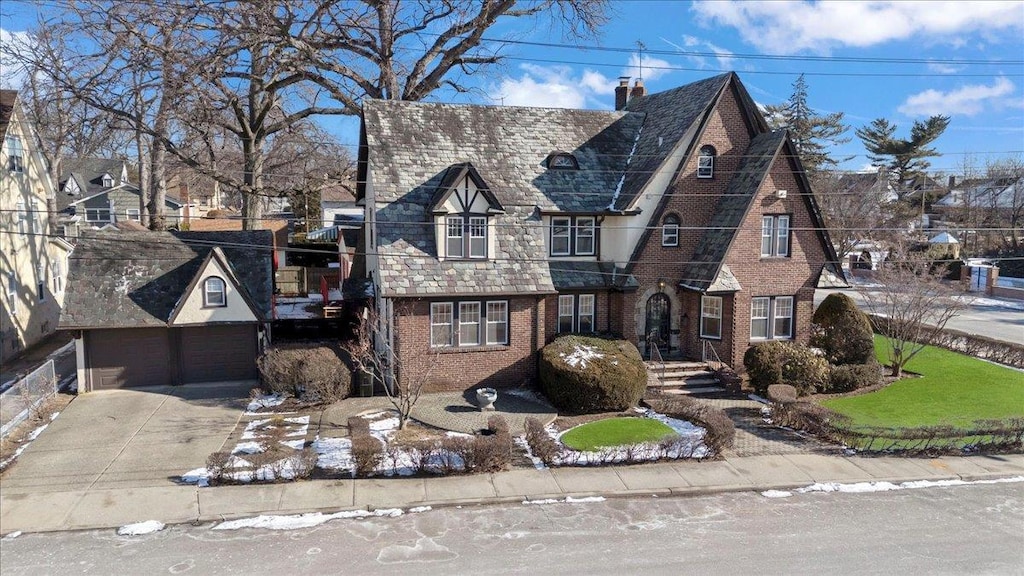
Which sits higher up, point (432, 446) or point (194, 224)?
point (194, 224)

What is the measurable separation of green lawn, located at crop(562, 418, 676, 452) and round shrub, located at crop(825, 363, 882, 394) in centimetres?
725

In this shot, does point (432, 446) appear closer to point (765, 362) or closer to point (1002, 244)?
point (765, 362)

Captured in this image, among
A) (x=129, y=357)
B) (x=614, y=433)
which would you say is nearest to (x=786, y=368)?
(x=614, y=433)

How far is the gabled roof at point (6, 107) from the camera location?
23.7 meters

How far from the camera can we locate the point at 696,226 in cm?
2278

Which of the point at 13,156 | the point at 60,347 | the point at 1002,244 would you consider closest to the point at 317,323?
the point at 60,347

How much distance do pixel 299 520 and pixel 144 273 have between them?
12.3 m

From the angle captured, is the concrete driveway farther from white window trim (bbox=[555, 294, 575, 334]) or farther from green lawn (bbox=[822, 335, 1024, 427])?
green lawn (bbox=[822, 335, 1024, 427])

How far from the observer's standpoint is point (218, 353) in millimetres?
20578

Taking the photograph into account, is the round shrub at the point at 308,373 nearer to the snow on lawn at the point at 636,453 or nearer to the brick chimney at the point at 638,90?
the snow on lawn at the point at 636,453

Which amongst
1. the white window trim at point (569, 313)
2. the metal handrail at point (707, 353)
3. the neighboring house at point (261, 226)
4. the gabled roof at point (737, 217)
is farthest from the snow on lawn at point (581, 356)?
the neighboring house at point (261, 226)

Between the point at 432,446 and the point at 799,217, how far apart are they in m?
15.6

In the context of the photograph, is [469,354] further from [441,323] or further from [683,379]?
[683,379]

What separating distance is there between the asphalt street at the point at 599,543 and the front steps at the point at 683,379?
7.22 metres
